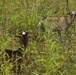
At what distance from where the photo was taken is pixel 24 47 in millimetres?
3152

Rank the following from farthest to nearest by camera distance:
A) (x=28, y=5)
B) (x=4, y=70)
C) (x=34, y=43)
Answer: (x=28, y=5)
(x=34, y=43)
(x=4, y=70)

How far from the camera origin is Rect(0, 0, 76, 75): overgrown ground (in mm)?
2931

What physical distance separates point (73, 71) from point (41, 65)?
1.37 ft

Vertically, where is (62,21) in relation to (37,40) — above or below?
above

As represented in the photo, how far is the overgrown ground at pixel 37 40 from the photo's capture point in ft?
9.62

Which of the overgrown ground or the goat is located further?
the goat

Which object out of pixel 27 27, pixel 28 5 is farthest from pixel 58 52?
pixel 28 5

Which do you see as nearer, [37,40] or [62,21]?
[37,40]

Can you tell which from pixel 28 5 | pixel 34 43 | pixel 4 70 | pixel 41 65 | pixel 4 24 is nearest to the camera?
pixel 4 70

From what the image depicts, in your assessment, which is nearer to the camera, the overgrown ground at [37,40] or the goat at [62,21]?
the overgrown ground at [37,40]

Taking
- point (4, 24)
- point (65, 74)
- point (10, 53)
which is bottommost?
point (65, 74)

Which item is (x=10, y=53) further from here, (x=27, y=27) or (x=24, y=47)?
(x=27, y=27)

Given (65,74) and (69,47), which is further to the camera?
(69,47)

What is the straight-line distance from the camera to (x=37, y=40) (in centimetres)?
392
